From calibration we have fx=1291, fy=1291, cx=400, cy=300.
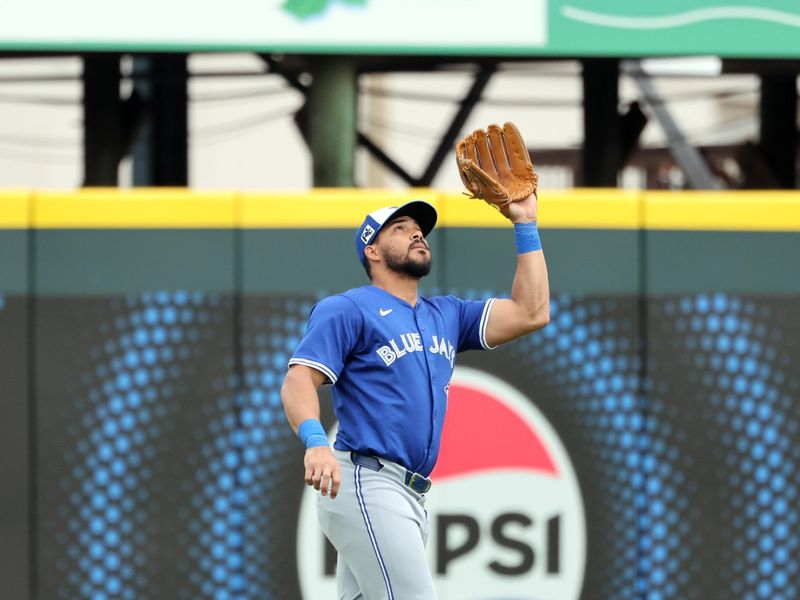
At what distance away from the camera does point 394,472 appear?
13.2 ft

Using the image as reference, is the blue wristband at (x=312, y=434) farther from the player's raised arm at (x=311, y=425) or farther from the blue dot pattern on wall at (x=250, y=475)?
the blue dot pattern on wall at (x=250, y=475)

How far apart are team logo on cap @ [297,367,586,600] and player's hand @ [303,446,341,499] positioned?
2.38m

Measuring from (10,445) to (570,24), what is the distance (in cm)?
328

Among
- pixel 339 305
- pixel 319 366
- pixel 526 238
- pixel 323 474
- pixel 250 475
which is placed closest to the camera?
pixel 323 474

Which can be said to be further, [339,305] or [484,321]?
[484,321]

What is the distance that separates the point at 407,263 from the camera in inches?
161

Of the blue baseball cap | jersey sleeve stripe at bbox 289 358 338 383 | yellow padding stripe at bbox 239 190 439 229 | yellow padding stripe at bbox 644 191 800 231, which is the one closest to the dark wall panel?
yellow padding stripe at bbox 239 190 439 229

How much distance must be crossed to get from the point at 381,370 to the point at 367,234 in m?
0.45

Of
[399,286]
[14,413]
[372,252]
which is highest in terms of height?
[372,252]

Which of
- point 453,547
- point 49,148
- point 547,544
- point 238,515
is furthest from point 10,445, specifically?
point 49,148

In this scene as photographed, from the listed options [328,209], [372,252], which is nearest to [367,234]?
[372,252]

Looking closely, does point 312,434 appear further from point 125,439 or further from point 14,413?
point 14,413

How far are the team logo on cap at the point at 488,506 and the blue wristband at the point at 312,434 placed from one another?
7.31ft

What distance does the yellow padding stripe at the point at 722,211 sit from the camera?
19.7 feet
